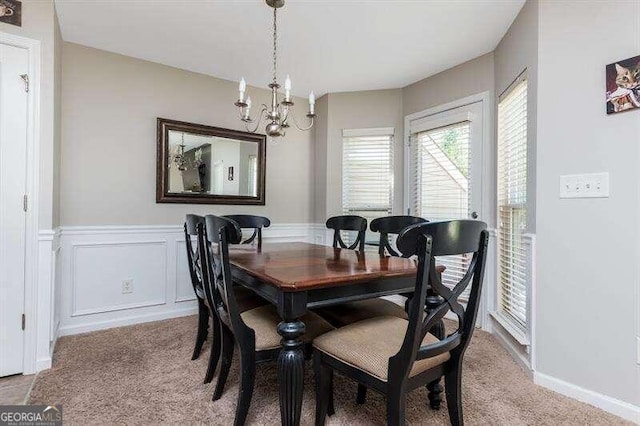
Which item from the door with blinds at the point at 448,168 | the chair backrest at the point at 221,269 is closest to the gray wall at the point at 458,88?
the door with blinds at the point at 448,168

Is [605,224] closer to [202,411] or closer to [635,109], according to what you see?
[635,109]

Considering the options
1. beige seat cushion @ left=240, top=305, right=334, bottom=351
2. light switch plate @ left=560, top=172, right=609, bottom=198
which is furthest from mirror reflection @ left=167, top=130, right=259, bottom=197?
light switch plate @ left=560, top=172, right=609, bottom=198

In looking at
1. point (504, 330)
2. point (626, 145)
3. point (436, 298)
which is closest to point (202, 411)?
point (436, 298)

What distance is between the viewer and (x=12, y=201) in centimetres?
197

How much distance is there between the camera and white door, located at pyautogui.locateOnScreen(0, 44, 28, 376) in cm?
195

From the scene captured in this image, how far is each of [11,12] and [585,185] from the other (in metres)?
3.45

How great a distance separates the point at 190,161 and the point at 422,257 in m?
2.68

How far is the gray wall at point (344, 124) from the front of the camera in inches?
142

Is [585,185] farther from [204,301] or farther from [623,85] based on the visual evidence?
[204,301]

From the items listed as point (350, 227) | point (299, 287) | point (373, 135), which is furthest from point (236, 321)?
point (373, 135)

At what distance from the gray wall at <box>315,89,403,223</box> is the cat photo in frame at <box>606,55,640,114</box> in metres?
1.99

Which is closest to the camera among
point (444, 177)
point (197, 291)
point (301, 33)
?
point (197, 291)

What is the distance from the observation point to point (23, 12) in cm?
201

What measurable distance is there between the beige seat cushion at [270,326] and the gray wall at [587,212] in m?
1.34
